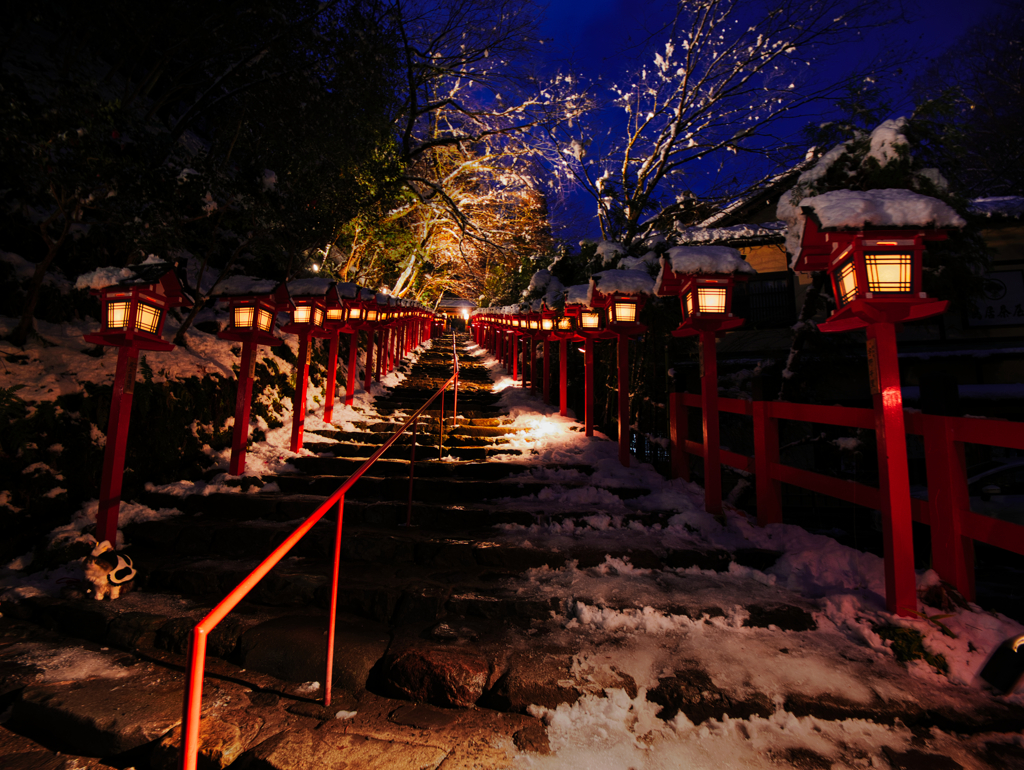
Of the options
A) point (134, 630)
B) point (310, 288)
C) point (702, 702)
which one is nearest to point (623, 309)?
point (310, 288)

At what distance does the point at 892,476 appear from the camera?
10.2 feet

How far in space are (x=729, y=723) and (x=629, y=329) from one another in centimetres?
519

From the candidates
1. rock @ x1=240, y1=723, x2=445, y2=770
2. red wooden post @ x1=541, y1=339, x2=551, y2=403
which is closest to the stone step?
rock @ x1=240, y1=723, x2=445, y2=770

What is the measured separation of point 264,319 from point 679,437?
5.79 metres

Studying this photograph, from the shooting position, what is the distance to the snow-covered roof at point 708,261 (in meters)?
4.94

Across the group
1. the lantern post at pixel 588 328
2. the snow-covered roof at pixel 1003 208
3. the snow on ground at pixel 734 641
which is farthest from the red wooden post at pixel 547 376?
the snow-covered roof at pixel 1003 208

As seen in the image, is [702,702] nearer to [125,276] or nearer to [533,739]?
[533,739]

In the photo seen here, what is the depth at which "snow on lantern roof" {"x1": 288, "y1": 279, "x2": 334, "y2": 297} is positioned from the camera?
7.12m

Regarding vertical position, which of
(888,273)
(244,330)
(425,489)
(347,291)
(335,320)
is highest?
(347,291)

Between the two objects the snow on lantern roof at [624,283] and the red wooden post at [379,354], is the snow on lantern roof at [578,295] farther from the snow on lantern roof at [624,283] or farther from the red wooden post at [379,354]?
the red wooden post at [379,354]

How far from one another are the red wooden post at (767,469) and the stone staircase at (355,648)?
2.19 feet

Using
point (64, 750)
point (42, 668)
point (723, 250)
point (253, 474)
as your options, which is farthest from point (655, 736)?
point (253, 474)

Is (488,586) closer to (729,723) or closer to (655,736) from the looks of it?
(655,736)

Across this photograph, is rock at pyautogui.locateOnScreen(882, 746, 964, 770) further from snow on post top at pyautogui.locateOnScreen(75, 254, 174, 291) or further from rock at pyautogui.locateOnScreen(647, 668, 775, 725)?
snow on post top at pyautogui.locateOnScreen(75, 254, 174, 291)
